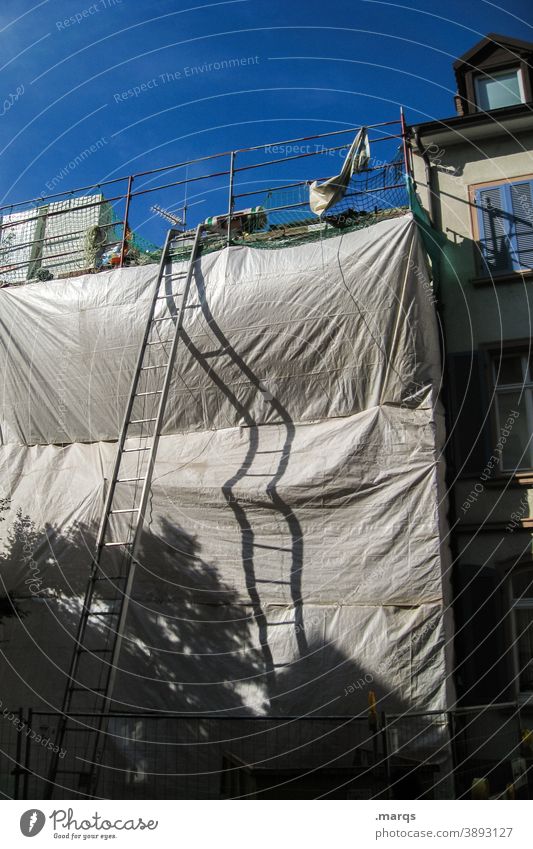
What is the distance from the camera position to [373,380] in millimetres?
11219

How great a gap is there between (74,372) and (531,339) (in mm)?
6583

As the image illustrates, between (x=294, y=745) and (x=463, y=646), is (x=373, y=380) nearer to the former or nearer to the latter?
(x=463, y=646)

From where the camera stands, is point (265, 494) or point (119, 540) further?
point (119, 540)

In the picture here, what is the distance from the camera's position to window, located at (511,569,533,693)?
34.9 feet

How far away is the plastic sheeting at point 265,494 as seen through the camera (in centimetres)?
1027

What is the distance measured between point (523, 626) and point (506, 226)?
5644 mm

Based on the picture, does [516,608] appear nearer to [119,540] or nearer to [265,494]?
[265,494]

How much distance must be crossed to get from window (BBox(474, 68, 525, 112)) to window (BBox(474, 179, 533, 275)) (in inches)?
66.1

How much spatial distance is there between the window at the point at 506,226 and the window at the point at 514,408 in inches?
53.3

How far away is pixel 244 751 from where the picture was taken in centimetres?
973

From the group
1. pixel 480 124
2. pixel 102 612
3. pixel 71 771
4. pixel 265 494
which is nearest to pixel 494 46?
pixel 480 124
